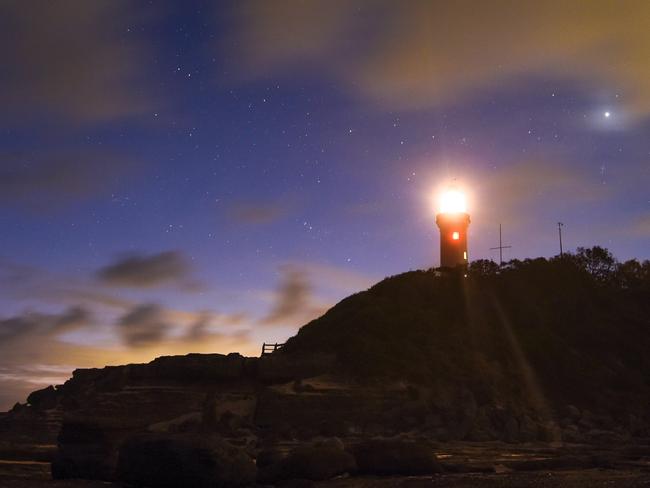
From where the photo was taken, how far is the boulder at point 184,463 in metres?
13.9

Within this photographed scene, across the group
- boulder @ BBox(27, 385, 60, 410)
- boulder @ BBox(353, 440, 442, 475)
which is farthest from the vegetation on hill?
boulder @ BBox(353, 440, 442, 475)

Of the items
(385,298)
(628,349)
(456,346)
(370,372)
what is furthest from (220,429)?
(628,349)

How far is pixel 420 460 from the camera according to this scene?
17766mm

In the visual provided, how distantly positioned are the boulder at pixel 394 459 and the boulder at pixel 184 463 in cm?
397

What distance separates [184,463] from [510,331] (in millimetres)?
45434

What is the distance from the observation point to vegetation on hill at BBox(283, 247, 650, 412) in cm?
4708

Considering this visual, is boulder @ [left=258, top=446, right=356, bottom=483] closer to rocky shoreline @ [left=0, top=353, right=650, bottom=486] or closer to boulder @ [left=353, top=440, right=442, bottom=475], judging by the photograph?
rocky shoreline @ [left=0, top=353, right=650, bottom=486]

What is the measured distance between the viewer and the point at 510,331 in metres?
55.5

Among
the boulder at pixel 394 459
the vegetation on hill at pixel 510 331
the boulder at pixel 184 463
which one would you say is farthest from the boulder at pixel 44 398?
the boulder at pixel 184 463

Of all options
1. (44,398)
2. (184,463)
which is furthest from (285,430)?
(44,398)

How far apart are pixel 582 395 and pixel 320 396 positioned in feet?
62.9

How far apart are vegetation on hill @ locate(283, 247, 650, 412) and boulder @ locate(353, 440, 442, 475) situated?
2599 cm

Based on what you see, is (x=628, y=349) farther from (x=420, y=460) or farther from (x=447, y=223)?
(x=420, y=460)

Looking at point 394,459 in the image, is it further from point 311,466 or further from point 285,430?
point 285,430
